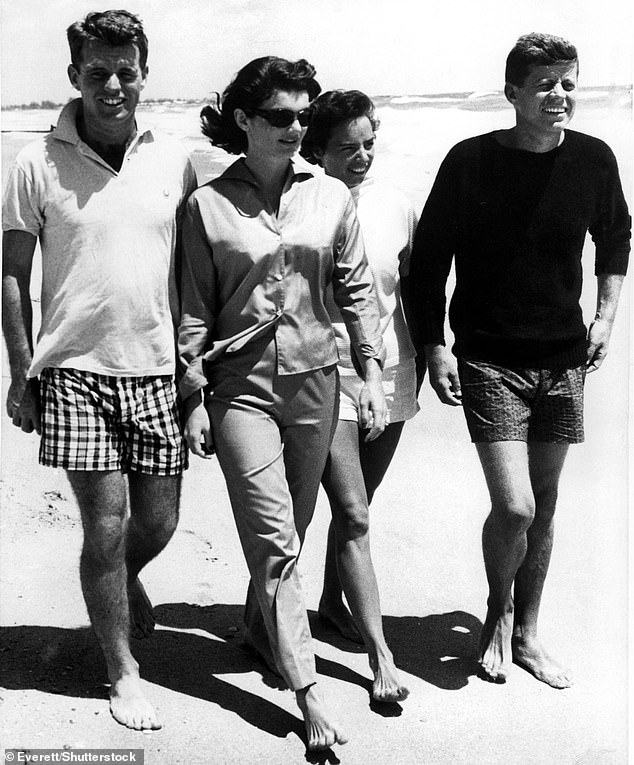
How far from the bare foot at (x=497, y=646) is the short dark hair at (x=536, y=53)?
1698 mm

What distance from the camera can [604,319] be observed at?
Answer: 3.70 meters

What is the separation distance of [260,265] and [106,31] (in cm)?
78

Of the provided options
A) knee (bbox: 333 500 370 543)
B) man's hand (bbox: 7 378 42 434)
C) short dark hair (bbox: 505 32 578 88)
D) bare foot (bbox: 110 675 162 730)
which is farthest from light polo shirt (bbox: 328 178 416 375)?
bare foot (bbox: 110 675 162 730)

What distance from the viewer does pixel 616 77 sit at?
12.6 feet

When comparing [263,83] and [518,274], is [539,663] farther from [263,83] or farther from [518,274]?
[263,83]

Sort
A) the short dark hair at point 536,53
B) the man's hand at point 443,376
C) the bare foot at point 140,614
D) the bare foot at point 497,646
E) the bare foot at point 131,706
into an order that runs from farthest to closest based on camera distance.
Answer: the bare foot at point 140,614 → the bare foot at point 497,646 → the man's hand at point 443,376 → the short dark hair at point 536,53 → the bare foot at point 131,706

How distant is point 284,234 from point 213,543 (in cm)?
143

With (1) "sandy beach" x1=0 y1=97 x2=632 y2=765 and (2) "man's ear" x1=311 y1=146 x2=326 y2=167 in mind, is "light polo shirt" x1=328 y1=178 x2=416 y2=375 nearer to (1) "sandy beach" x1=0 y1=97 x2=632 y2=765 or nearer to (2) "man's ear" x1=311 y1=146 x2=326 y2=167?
(2) "man's ear" x1=311 y1=146 x2=326 y2=167

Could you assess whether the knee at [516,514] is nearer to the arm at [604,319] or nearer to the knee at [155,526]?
the arm at [604,319]

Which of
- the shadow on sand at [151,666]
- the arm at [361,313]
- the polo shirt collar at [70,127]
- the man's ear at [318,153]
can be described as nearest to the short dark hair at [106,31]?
the polo shirt collar at [70,127]

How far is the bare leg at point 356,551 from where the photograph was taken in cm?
341

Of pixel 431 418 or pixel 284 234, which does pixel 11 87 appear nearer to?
pixel 284 234

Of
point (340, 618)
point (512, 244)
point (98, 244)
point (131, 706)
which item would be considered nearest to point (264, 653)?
point (340, 618)

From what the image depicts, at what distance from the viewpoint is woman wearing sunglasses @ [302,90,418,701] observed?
3.42 meters
